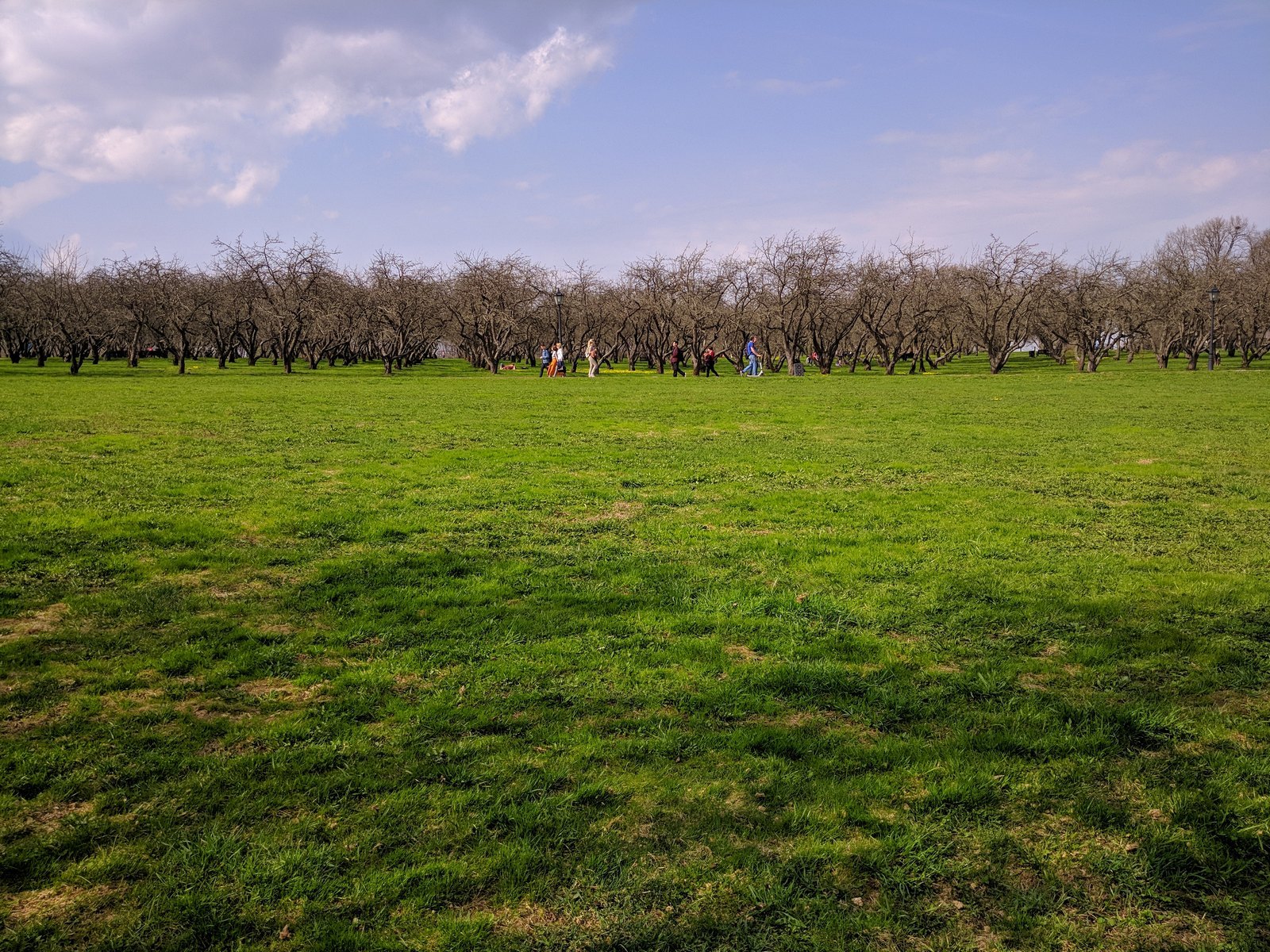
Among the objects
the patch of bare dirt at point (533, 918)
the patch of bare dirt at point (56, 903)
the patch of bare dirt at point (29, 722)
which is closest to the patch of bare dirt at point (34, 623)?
the patch of bare dirt at point (29, 722)

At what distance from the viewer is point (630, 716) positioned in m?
4.13

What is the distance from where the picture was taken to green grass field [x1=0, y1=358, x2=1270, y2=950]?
9.19 feet

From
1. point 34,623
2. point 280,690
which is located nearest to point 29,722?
point 280,690

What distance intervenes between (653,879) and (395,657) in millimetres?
2482

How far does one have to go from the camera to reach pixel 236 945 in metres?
2.59

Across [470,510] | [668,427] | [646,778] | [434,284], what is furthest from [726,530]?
[434,284]

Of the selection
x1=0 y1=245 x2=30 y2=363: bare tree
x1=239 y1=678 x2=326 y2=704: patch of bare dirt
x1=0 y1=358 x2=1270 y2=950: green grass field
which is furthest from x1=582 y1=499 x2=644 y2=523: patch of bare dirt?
x1=0 y1=245 x2=30 y2=363: bare tree

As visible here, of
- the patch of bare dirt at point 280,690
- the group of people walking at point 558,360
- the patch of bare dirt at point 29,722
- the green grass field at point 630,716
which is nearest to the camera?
the green grass field at point 630,716

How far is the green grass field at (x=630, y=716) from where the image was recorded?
9.19 ft

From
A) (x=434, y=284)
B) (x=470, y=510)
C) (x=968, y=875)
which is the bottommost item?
(x=968, y=875)

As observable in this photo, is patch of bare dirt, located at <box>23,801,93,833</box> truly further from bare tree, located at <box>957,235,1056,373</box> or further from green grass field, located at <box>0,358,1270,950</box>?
bare tree, located at <box>957,235,1056,373</box>

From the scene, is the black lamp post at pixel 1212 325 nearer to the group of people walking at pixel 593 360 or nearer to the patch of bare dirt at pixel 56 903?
the group of people walking at pixel 593 360

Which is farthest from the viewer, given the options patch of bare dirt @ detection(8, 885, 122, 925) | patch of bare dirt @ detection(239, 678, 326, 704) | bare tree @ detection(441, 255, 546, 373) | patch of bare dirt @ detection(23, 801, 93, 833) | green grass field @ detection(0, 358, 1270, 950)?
bare tree @ detection(441, 255, 546, 373)

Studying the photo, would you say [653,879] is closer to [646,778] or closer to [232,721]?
[646,778]
